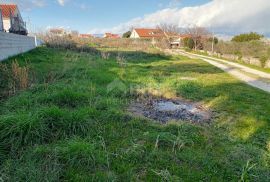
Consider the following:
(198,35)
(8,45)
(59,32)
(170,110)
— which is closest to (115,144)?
(170,110)

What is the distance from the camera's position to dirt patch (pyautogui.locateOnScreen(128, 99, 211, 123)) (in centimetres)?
567

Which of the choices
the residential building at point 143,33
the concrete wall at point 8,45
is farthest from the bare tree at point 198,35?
the concrete wall at point 8,45

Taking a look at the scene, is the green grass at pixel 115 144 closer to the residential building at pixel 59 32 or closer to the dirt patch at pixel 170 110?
the dirt patch at pixel 170 110

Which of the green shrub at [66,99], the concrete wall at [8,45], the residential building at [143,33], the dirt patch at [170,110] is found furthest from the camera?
the residential building at [143,33]

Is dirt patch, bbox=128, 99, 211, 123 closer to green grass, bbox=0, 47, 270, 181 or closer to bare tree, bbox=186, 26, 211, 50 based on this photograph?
green grass, bbox=0, 47, 270, 181

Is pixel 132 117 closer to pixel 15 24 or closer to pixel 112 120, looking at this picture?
pixel 112 120

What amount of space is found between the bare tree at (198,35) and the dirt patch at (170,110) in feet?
138

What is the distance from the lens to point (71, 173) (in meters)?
3.17

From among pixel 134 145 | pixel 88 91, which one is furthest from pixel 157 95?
pixel 134 145

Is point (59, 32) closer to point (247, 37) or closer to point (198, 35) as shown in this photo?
point (198, 35)

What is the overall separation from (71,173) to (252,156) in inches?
105

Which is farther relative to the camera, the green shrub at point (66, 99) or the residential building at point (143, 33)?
the residential building at point (143, 33)

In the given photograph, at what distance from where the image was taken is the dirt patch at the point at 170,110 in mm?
5668

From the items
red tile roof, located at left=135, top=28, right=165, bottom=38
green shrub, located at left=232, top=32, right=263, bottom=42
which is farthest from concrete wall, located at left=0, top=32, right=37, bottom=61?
red tile roof, located at left=135, top=28, right=165, bottom=38
